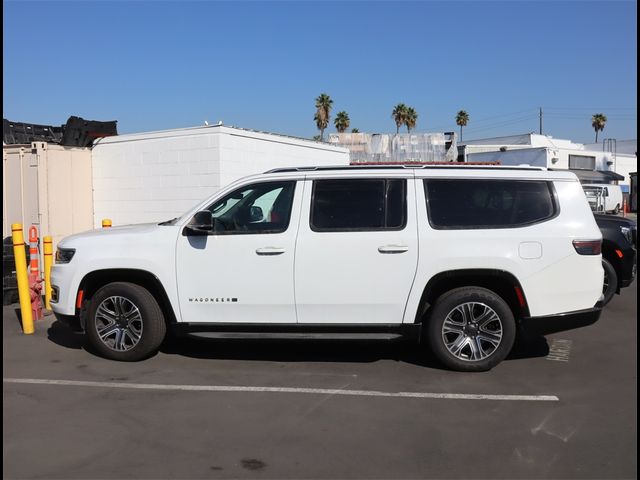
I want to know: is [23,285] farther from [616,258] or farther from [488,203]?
[616,258]

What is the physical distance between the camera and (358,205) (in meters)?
5.80

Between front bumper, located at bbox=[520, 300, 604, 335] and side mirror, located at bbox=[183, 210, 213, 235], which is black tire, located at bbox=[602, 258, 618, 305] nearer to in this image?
front bumper, located at bbox=[520, 300, 604, 335]

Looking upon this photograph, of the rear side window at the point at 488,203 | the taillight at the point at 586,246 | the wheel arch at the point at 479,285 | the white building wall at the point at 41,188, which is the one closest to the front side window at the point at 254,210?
the rear side window at the point at 488,203

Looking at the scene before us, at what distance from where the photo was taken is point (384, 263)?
5641 millimetres

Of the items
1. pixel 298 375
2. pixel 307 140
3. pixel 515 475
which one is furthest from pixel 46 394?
pixel 307 140

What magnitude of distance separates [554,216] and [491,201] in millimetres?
596

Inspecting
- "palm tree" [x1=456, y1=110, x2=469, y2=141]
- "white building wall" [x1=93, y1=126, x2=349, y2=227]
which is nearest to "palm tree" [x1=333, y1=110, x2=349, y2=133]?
"palm tree" [x1=456, y1=110, x2=469, y2=141]

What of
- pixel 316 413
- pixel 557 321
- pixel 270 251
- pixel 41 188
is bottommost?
pixel 316 413

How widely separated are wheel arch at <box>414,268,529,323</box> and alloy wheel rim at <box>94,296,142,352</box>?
2808 mm

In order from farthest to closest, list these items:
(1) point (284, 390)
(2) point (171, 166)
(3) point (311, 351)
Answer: (2) point (171, 166), (3) point (311, 351), (1) point (284, 390)

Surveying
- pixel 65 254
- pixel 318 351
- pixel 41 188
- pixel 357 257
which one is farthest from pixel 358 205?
pixel 41 188

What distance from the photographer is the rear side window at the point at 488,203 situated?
5.70 meters

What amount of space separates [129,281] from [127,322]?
0.42m

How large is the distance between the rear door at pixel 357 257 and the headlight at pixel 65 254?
2.33 meters
